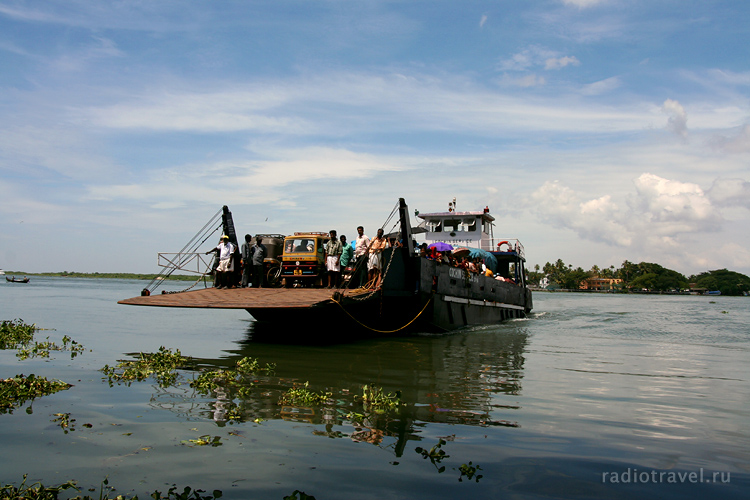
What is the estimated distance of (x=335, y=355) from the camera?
12.2m

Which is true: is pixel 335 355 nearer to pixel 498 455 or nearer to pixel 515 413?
pixel 515 413

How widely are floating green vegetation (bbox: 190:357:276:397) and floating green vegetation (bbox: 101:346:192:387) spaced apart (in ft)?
1.80

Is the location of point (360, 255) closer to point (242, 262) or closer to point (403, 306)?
point (403, 306)

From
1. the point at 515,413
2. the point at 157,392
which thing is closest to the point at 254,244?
the point at 157,392

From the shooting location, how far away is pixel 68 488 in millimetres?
4184

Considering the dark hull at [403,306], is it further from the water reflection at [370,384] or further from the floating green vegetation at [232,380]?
the floating green vegetation at [232,380]

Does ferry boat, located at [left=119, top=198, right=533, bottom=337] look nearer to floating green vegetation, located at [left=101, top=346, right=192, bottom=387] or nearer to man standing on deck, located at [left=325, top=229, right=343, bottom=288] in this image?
man standing on deck, located at [left=325, top=229, right=343, bottom=288]

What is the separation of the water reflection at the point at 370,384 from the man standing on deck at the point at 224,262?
2978 mm

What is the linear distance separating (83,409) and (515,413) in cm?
542

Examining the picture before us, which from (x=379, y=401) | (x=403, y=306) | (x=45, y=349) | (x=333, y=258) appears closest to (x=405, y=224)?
(x=333, y=258)

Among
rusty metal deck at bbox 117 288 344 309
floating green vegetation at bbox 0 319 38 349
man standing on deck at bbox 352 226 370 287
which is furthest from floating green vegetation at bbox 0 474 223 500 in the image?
man standing on deck at bbox 352 226 370 287

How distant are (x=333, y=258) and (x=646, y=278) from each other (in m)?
143

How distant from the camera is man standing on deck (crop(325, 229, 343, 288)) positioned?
50.5 ft

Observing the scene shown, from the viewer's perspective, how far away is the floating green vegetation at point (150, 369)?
8.62 m
